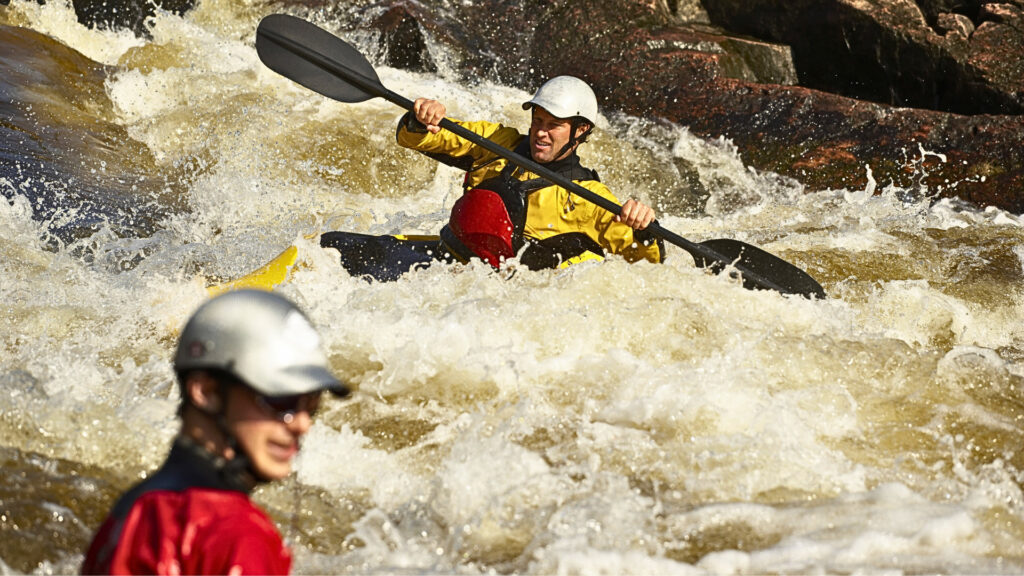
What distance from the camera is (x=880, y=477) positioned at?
355cm

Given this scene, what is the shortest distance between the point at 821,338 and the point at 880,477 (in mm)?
1114

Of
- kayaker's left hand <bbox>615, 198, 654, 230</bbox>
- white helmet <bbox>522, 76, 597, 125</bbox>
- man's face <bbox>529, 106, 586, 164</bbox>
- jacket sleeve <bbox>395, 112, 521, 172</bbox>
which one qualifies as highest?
white helmet <bbox>522, 76, 597, 125</bbox>

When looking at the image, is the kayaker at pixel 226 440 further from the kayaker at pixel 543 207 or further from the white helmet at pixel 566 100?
the white helmet at pixel 566 100

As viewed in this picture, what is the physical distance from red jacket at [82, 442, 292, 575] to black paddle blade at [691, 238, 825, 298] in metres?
3.45

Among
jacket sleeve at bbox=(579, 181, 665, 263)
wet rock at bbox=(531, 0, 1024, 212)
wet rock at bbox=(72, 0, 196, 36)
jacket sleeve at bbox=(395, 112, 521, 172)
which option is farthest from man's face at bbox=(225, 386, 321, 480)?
wet rock at bbox=(72, 0, 196, 36)

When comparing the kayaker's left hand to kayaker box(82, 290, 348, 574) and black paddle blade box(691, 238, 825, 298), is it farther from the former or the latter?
kayaker box(82, 290, 348, 574)

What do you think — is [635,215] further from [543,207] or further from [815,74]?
[815,74]

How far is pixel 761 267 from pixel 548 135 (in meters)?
1.23

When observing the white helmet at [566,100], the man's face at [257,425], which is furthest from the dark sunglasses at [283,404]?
the white helmet at [566,100]

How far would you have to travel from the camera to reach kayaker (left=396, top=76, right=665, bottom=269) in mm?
4707

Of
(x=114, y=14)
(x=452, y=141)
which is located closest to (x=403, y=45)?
(x=114, y=14)

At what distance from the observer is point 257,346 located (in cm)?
186

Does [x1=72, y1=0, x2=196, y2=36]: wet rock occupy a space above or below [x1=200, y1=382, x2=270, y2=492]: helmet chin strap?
below

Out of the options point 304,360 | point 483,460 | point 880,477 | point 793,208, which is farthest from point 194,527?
point 793,208
